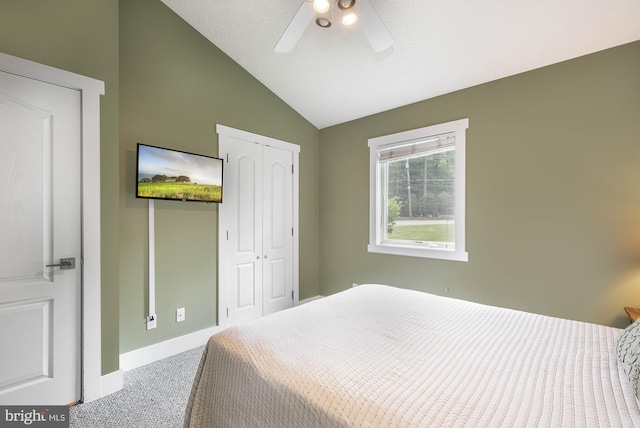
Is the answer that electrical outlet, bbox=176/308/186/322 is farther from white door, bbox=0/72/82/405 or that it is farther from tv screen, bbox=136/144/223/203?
tv screen, bbox=136/144/223/203

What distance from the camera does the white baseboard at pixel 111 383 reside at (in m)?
1.95

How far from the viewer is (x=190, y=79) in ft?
8.87

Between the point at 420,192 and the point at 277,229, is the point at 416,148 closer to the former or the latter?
the point at 420,192

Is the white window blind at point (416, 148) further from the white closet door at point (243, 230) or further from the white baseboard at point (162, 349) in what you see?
the white baseboard at point (162, 349)

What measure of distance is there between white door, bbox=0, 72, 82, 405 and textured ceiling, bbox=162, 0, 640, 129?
5.04 feet

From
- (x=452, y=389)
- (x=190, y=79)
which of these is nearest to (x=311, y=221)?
Answer: (x=190, y=79)

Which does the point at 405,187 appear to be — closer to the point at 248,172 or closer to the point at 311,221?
the point at 311,221

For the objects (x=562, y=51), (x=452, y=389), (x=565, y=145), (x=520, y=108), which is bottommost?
(x=452, y=389)

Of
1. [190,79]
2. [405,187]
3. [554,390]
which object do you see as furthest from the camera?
[405,187]

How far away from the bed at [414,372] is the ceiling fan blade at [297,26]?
5.61 ft

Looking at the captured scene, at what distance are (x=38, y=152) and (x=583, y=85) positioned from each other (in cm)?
384

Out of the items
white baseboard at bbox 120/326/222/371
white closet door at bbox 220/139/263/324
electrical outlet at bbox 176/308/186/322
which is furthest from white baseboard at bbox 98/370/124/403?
white closet door at bbox 220/139/263/324

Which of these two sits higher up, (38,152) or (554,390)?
(38,152)

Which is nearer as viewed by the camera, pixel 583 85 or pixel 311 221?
pixel 583 85
